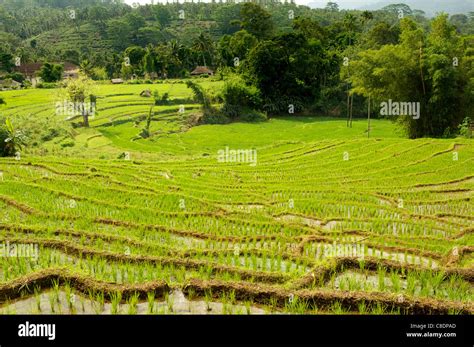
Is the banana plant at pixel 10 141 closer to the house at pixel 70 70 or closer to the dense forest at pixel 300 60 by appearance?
the dense forest at pixel 300 60

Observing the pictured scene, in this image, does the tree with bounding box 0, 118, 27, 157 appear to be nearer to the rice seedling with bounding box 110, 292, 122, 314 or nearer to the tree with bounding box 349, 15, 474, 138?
the rice seedling with bounding box 110, 292, 122, 314

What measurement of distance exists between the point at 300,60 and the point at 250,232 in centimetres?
4185

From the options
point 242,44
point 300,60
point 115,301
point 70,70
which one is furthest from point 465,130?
point 70,70

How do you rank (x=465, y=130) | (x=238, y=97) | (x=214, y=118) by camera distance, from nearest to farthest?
(x=465, y=130) < (x=214, y=118) < (x=238, y=97)

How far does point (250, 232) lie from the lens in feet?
31.1

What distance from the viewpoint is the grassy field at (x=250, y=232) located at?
5609 millimetres

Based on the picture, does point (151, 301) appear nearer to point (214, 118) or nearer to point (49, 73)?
point (214, 118)

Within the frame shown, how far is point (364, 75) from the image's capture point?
93.0 feet

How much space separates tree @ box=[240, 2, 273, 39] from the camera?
64.2 meters

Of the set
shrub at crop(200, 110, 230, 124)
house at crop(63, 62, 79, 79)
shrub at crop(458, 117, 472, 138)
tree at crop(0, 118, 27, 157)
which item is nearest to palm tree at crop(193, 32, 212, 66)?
house at crop(63, 62, 79, 79)

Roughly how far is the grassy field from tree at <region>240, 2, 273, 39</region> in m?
47.4

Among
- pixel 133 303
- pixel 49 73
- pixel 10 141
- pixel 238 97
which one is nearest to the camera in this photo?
pixel 133 303

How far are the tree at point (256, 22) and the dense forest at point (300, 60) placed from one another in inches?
5.6
